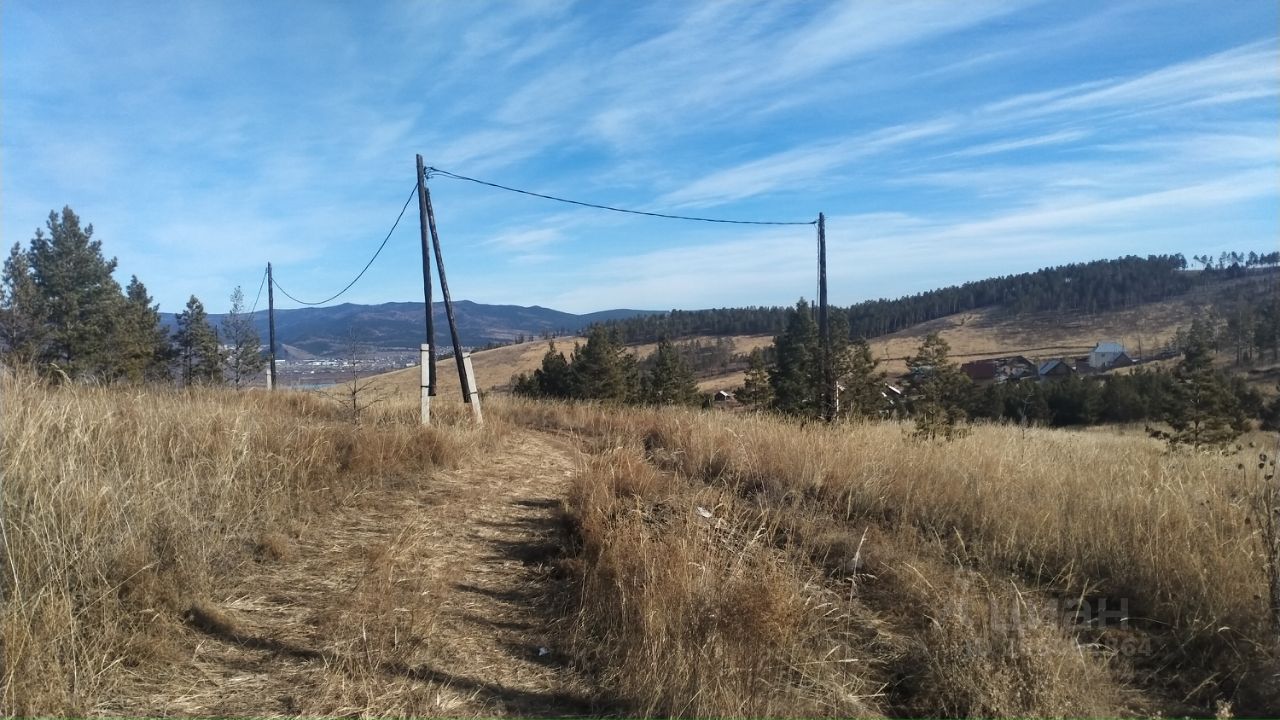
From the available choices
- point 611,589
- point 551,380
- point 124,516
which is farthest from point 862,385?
point 124,516

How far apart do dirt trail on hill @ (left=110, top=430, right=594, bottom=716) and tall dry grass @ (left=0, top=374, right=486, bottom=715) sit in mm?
172

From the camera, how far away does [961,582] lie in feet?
11.6

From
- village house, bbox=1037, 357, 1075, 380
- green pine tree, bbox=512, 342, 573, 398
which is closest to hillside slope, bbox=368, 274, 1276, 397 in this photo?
village house, bbox=1037, 357, 1075, 380

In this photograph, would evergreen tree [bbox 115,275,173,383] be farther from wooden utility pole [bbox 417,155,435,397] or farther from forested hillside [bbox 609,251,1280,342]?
forested hillside [bbox 609,251,1280,342]

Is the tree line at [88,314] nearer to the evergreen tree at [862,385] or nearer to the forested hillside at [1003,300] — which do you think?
the evergreen tree at [862,385]

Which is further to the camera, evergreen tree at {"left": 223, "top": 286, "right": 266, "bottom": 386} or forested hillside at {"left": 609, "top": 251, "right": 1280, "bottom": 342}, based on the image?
forested hillside at {"left": 609, "top": 251, "right": 1280, "bottom": 342}

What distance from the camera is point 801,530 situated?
184 inches

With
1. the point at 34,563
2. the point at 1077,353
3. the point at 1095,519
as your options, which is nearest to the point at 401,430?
the point at 34,563

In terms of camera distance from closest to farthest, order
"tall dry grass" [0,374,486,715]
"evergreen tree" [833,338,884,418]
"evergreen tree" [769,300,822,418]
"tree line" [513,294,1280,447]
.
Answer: "tall dry grass" [0,374,486,715] → "tree line" [513,294,1280,447] → "evergreen tree" [833,338,884,418] → "evergreen tree" [769,300,822,418]

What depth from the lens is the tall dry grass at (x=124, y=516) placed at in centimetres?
269

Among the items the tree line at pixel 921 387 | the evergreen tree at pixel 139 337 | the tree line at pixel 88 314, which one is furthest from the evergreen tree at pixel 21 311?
the tree line at pixel 921 387

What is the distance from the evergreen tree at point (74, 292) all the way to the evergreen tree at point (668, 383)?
25.8 m

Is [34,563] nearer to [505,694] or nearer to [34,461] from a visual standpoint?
[34,461]

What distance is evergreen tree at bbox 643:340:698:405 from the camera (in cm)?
4006
